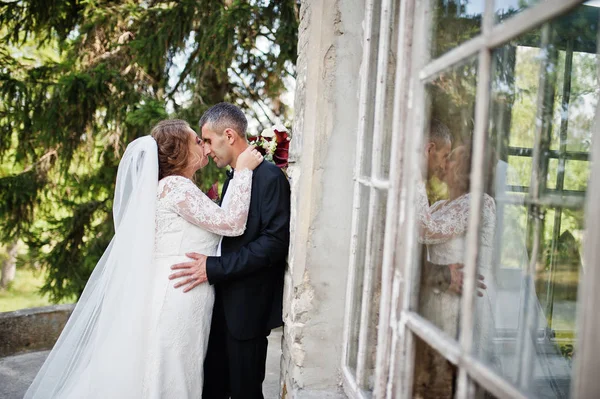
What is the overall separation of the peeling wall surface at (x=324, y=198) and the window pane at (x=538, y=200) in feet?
2.11

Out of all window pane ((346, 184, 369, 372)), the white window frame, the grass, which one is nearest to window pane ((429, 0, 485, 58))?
the white window frame

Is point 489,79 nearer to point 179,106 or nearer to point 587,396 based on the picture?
point 587,396

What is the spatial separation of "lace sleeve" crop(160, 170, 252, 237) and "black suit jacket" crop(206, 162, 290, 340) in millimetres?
75

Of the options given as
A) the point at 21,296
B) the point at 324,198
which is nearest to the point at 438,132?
the point at 324,198

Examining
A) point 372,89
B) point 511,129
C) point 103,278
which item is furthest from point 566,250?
point 103,278

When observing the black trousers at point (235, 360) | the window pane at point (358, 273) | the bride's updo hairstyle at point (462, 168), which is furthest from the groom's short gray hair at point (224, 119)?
the bride's updo hairstyle at point (462, 168)

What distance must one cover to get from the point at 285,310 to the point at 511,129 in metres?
1.39

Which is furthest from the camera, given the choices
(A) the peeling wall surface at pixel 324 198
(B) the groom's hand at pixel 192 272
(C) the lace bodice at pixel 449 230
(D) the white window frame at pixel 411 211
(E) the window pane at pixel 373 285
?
(B) the groom's hand at pixel 192 272

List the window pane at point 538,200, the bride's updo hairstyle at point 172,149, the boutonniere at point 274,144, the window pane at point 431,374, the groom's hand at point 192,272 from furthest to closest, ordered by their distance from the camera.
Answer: the boutonniere at point 274,144 < the bride's updo hairstyle at point 172,149 < the groom's hand at point 192,272 < the window pane at point 538,200 < the window pane at point 431,374

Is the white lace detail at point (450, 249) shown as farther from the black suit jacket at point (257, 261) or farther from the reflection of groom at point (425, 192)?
the black suit jacket at point (257, 261)

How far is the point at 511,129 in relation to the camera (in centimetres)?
Result: 151

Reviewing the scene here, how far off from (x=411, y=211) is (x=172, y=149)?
1.70 meters

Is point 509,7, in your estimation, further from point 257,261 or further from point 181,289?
point 181,289

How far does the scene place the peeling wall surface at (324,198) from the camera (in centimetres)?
211
